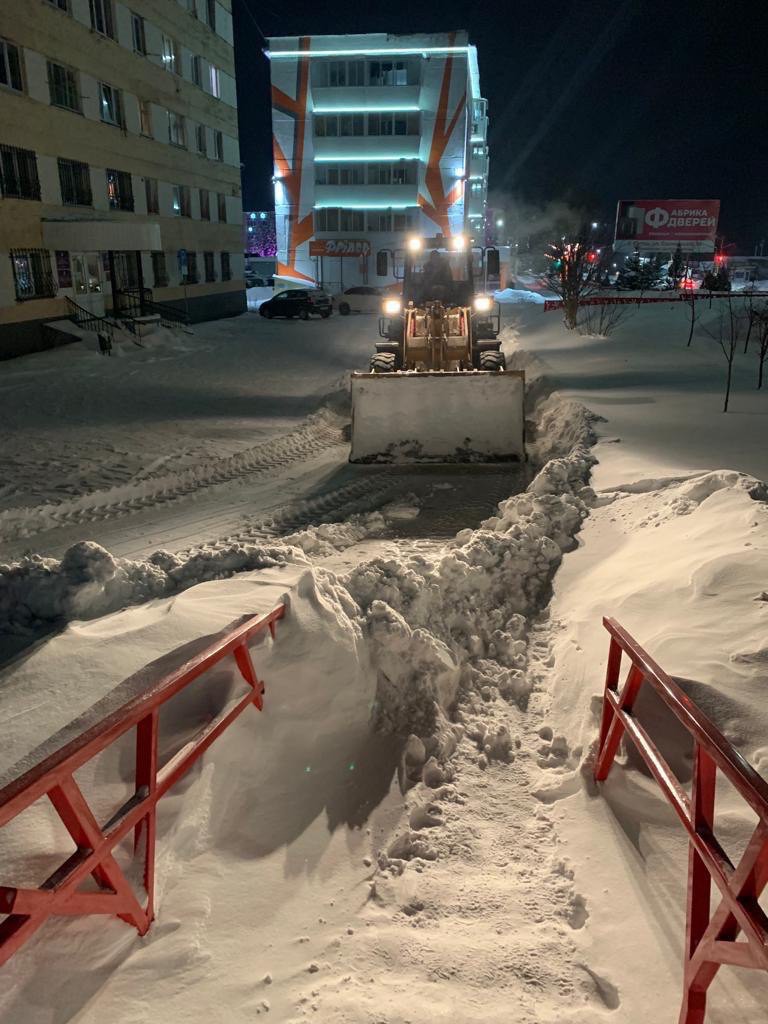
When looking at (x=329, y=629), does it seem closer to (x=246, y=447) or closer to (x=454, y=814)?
(x=454, y=814)

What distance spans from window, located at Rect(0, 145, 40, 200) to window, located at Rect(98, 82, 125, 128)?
15.8 feet

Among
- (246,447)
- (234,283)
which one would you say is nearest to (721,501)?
(246,447)

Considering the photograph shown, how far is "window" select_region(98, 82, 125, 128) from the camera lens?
24.8 metres

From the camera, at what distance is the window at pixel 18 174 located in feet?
65.8

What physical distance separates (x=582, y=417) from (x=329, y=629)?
804 cm

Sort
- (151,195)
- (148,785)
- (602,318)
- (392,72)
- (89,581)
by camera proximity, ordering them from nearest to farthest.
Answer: (148,785) → (89,581) → (602,318) → (151,195) → (392,72)

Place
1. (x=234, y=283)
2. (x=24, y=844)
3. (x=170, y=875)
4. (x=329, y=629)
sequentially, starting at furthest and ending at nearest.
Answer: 1. (x=234, y=283)
2. (x=329, y=629)
3. (x=170, y=875)
4. (x=24, y=844)

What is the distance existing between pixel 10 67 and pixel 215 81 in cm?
1554

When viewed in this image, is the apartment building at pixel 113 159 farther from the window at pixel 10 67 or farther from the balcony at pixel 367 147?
the balcony at pixel 367 147

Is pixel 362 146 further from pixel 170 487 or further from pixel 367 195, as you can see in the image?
pixel 170 487

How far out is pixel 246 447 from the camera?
36.4 ft

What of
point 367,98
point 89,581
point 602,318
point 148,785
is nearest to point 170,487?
point 89,581

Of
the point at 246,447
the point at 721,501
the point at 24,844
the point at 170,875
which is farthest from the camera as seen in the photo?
the point at 246,447

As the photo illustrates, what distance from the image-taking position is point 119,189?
26.2 metres
